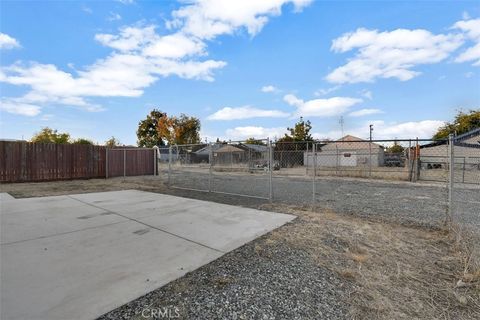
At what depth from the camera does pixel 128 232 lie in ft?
13.5

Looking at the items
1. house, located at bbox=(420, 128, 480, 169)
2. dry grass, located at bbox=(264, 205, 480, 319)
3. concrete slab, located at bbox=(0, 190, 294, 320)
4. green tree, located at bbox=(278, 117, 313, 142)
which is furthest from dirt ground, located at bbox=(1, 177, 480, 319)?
green tree, located at bbox=(278, 117, 313, 142)

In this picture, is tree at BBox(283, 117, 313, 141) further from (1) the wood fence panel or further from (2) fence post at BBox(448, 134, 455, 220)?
(2) fence post at BBox(448, 134, 455, 220)

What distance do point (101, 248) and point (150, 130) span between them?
49.1m

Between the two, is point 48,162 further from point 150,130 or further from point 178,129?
point 150,130

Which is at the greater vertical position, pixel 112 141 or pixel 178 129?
pixel 178 129

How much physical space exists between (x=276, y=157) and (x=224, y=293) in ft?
61.8

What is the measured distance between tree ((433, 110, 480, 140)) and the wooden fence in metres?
34.7

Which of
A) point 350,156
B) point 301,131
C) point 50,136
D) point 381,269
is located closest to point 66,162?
point 381,269

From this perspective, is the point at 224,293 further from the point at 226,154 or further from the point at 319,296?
the point at 226,154

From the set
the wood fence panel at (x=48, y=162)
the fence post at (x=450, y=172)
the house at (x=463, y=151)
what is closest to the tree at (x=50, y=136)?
the wood fence panel at (x=48, y=162)

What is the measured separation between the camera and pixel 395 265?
3.00 metres

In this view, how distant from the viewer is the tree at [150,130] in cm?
4884

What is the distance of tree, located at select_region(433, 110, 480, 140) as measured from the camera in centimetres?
3062

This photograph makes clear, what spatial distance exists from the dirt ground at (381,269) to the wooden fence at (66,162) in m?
14.0
